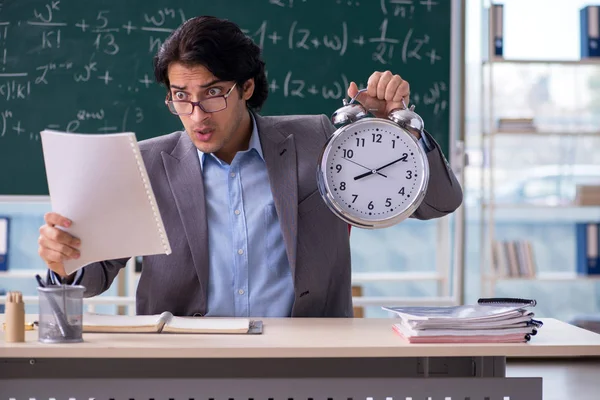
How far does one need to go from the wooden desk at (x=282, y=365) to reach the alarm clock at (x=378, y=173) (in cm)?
27

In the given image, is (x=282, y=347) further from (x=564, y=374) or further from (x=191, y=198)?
(x=564, y=374)

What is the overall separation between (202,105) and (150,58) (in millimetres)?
2419

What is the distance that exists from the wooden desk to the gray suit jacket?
0.27 meters

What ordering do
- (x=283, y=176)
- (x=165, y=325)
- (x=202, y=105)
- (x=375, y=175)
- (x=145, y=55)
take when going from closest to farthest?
(x=165, y=325)
(x=375, y=175)
(x=202, y=105)
(x=283, y=176)
(x=145, y=55)

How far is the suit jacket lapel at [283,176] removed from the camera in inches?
84.7

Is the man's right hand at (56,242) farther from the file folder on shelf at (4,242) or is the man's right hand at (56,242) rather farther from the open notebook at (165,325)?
the file folder on shelf at (4,242)

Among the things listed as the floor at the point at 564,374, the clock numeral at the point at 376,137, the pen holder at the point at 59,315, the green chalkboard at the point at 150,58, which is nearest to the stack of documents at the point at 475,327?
the clock numeral at the point at 376,137

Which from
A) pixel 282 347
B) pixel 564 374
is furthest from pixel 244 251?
pixel 564 374

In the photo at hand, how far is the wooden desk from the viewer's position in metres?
1.55

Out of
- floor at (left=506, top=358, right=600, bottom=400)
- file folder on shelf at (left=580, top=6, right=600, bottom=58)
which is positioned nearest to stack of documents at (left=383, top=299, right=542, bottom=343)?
floor at (left=506, top=358, right=600, bottom=400)

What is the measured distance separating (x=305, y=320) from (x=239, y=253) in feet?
0.98

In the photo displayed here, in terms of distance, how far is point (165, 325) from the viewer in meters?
1.77

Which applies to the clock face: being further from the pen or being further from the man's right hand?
the pen

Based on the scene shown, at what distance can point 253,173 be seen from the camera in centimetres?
228
